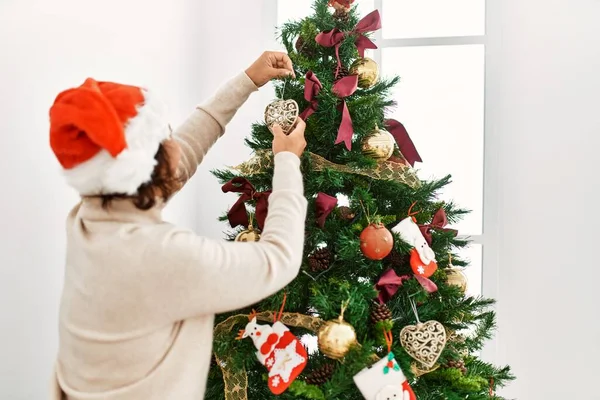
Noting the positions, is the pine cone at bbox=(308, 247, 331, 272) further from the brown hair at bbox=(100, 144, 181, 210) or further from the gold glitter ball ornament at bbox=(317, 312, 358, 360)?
the brown hair at bbox=(100, 144, 181, 210)

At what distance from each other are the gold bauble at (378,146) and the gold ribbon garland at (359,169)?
2cm

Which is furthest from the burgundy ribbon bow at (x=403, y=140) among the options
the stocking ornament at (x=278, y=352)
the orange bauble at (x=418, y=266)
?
the stocking ornament at (x=278, y=352)

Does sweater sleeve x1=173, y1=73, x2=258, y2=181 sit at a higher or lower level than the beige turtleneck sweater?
higher

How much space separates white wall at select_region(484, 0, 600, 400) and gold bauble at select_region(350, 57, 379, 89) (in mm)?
714

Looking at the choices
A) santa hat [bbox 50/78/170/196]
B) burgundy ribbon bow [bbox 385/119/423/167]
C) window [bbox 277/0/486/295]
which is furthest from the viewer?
window [bbox 277/0/486/295]

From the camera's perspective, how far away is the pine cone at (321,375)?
3.07ft

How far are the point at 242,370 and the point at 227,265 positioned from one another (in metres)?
Answer: 0.29

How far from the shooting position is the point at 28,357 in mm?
1002

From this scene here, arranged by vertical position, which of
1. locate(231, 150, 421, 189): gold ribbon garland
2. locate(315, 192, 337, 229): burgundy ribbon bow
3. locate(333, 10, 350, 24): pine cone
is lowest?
locate(315, 192, 337, 229): burgundy ribbon bow

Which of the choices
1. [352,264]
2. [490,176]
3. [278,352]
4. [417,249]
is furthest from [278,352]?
[490,176]

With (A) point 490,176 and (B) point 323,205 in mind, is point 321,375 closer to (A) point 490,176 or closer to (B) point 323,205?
(B) point 323,205

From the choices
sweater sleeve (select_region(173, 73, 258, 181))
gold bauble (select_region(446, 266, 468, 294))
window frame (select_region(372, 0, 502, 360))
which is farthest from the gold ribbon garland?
window frame (select_region(372, 0, 502, 360))

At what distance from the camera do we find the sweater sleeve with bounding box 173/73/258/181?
1044 mm

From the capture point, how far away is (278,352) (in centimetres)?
92
